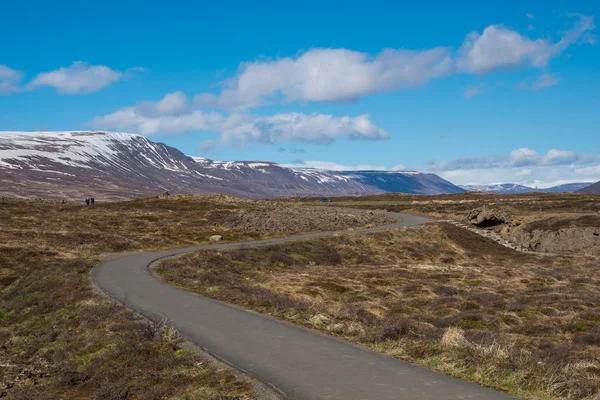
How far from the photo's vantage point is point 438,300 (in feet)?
101

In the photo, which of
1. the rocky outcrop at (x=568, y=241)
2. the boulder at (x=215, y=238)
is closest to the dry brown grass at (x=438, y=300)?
the rocky outcrop at (x=568, y=241)

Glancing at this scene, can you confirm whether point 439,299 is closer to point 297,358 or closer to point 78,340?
point 297,358

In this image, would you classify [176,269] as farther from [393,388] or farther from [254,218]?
[254,218]

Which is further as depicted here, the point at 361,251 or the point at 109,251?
the point at 361,251

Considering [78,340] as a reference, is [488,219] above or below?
above

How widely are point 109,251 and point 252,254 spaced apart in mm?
14079

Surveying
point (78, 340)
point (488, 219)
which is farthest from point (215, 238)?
point (488, 219)

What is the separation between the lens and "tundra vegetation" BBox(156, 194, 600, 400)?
Answer: 14.0m

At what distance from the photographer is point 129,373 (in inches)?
524

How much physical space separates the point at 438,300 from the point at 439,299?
0.32 m

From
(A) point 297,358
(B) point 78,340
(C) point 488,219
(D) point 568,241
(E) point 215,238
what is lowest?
(E) point 215,238

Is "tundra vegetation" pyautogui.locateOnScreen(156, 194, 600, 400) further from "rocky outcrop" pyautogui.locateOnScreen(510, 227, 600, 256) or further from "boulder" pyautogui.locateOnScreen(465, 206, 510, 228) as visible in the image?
"boulder" pyautogui.locateOnScreen(465, 206, 510, 228)

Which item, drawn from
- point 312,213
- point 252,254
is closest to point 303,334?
point 252,254

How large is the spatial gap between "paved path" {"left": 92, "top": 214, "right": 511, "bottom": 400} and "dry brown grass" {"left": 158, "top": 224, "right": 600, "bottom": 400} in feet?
3.58
